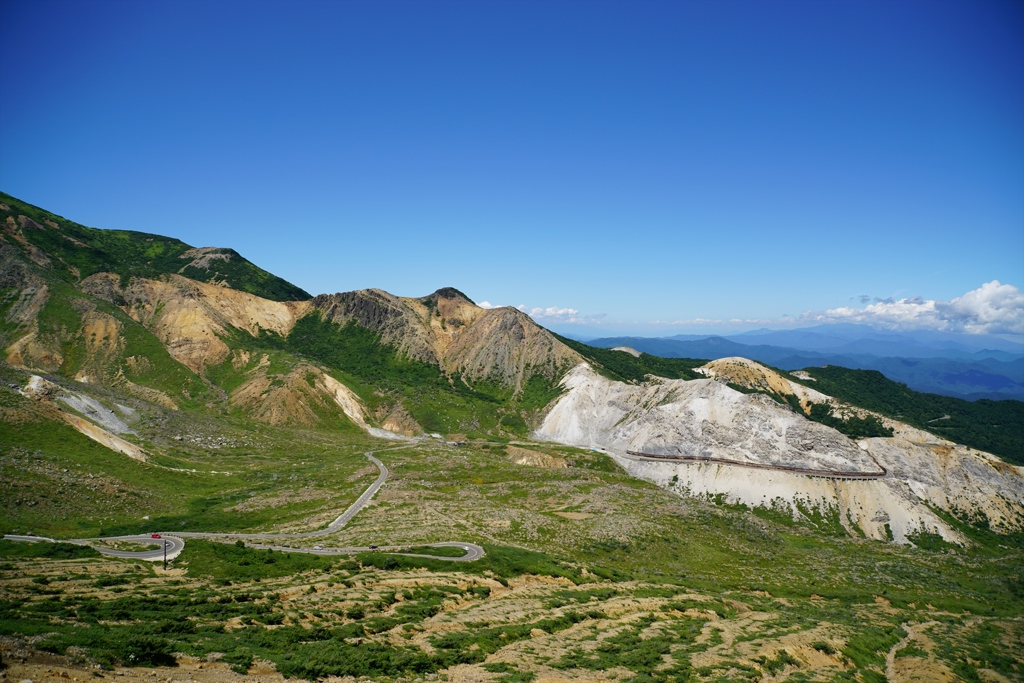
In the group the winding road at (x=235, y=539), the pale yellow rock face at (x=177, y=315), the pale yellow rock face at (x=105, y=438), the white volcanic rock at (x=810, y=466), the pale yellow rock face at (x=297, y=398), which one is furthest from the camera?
the pale yellow rock face at (x=177, y=315)

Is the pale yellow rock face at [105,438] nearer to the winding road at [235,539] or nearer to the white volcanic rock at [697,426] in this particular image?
the winding road at [235,539]

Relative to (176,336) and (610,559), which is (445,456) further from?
(176,336)

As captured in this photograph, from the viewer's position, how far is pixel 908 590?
75.4 meters

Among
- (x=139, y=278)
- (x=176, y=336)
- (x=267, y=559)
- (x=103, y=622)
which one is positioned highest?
(x=139, y=278)

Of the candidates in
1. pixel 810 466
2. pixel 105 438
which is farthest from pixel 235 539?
pixel 810 466

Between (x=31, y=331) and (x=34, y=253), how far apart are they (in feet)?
160

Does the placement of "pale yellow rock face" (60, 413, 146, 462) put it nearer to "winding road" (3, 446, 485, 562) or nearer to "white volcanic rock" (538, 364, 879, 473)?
"winding road" (3, 446, 485, 562)

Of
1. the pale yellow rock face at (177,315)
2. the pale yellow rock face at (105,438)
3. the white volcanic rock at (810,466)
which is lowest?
the white volcanic rock at (810,466)

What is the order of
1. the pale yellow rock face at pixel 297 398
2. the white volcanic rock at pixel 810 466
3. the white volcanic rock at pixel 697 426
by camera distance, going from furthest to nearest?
1. the pale yellow rock face at pixel 297 398
2. the white volcanic rock at pixel 697 426
3. the white volcanic rock at pixel 810 466

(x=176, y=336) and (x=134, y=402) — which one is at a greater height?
(x=176, y=336)

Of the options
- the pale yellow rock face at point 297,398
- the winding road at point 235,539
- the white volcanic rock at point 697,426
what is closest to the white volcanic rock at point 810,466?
the white volcanic rock at point 697,426

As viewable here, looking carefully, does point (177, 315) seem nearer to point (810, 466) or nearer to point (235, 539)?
point (235, 539)

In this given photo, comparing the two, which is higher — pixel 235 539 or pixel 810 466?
pixel 235 539

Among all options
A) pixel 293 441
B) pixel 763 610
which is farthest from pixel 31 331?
pixel 763 610
